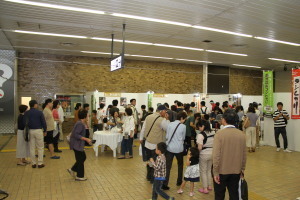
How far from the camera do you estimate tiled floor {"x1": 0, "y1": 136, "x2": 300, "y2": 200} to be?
16.0 feet

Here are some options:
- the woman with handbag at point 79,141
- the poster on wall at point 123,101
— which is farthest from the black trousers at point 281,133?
the woman with handbag at point 79,141

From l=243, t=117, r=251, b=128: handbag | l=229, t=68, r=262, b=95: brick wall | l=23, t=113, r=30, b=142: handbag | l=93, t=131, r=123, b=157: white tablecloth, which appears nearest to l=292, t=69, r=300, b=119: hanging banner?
l=243, t=117, r=251, b=128: handbag

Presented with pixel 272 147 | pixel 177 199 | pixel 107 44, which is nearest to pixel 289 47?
pixel 272 147

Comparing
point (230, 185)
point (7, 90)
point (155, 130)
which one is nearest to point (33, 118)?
point (155, 130)

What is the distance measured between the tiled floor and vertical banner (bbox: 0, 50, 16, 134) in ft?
15.2

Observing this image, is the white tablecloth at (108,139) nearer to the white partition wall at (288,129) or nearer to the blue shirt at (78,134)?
the blue shirt at (78,134)

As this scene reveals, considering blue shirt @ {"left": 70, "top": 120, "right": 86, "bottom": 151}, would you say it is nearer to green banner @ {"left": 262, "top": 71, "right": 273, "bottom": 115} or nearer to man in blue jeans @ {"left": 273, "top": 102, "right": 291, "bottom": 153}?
man in blue jeans @ {"left": 273, "top": 102, "right": 291, "bottom": 153}

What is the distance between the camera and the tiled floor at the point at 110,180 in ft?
16.0

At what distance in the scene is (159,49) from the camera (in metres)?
11.8

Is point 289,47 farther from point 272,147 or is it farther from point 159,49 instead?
point 159,49

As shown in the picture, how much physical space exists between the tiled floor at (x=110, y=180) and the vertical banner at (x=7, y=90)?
15.2 feet

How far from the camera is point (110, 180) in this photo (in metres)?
5.68

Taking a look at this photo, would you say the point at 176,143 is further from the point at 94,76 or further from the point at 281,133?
the point at 94,76

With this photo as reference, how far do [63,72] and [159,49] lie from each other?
533 centimetres
